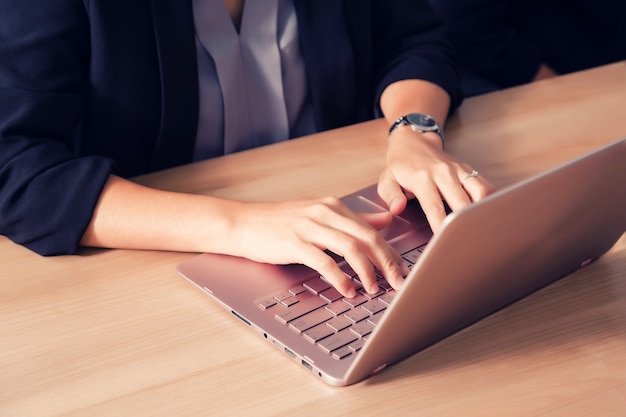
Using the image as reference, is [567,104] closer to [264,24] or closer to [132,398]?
[264,24]

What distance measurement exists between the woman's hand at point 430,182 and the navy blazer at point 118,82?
0.99 ft

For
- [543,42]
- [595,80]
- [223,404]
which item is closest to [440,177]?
[223,404]

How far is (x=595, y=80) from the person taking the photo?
4.80 ft

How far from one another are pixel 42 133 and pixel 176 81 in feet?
0.72

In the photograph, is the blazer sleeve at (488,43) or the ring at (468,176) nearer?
the ring at (468,176)

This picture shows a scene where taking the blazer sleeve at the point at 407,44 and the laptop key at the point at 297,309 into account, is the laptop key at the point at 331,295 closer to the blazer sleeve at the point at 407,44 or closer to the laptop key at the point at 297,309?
the laptop key at the point at 297,309

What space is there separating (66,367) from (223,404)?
6.4 inches

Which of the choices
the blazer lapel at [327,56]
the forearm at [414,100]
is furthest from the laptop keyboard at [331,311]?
the blazer lapel at [327,56]

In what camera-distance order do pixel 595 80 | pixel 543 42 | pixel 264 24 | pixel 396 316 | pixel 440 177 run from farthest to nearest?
pixel 543 42
pixel 595 80
pixel 264 24
pixel 440 177
pixel 396 316

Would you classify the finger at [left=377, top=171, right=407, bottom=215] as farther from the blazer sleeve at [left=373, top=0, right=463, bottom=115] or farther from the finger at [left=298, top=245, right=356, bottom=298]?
the blazer sleeve at [left=373, top=0, right=463, bottom=115]

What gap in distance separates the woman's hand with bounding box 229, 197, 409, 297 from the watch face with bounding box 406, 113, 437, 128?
0.27m

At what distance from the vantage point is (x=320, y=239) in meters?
0.90

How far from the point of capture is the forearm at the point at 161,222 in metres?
0.98

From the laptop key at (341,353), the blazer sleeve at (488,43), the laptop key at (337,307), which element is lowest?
the blazer sleeve at (488,43)
